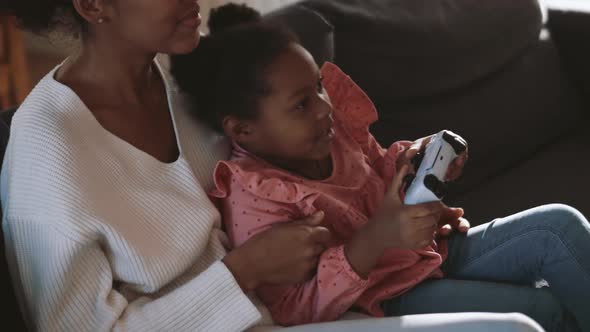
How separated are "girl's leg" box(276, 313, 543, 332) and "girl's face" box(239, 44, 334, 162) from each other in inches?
12.5

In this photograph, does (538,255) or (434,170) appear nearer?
(434,170)

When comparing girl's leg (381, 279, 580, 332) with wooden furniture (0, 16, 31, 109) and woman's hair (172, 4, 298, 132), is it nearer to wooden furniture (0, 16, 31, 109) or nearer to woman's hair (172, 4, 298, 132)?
woman's hair (172, 4, 298, 132)

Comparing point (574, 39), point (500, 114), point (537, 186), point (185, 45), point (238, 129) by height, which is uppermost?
point (185, 45)

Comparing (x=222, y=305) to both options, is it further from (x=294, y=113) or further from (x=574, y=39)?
(x=574, y=39)

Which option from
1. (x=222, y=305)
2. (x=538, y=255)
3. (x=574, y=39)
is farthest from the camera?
(x=574, y=39)

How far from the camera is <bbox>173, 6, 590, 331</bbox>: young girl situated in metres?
1.18

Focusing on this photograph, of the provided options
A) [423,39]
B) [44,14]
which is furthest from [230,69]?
[423,39]

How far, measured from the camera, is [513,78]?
2.11m

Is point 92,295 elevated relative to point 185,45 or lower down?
lower down

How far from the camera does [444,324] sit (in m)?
1.03

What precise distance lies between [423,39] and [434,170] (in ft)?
2.74

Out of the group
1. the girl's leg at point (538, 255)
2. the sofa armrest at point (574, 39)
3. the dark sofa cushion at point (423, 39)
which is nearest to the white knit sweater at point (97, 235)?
the girl's leg at point (538, 255)

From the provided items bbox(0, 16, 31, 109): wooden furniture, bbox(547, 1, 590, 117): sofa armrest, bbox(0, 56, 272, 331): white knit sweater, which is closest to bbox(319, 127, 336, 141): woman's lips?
bbox(0, 56, 272, 331): white knit sweater

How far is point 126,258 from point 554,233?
0.69m
